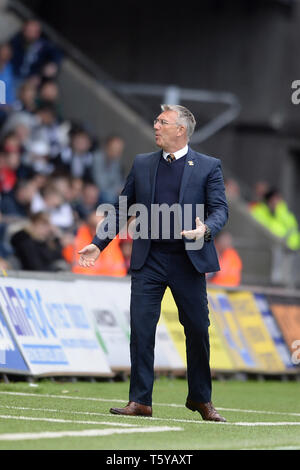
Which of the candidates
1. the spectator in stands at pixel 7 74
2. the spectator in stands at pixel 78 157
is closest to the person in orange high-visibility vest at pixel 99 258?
the spectator in stands at pixel 78 157

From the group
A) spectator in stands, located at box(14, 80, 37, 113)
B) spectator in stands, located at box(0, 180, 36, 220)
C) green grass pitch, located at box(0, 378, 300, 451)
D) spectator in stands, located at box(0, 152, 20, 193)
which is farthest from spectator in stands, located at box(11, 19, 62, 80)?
green grass pitch, located at box(0, 378, 300, 451)

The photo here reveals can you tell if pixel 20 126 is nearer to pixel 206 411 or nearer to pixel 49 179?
pixel 49 179

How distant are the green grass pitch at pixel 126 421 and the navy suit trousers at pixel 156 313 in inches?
13.0

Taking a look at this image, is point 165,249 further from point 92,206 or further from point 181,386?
point 92,206

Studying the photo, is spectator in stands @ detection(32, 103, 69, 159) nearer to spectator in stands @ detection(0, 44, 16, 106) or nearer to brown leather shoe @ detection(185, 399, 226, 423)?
spectator in stands @ detection(0, 44, 16, 106)

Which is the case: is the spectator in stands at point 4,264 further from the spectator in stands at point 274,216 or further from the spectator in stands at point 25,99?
the spectator in stands at point 274,216

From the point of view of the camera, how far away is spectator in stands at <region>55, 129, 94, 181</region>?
67.6ft

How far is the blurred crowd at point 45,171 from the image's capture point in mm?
16922

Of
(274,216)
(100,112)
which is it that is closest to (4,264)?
(100,112)

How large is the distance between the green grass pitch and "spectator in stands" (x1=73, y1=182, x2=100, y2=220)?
220 inches

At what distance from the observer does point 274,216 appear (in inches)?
957

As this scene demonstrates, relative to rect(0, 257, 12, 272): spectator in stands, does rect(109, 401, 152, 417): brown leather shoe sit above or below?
below

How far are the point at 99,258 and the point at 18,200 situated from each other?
1.49 meters

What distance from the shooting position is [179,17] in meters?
27.5
